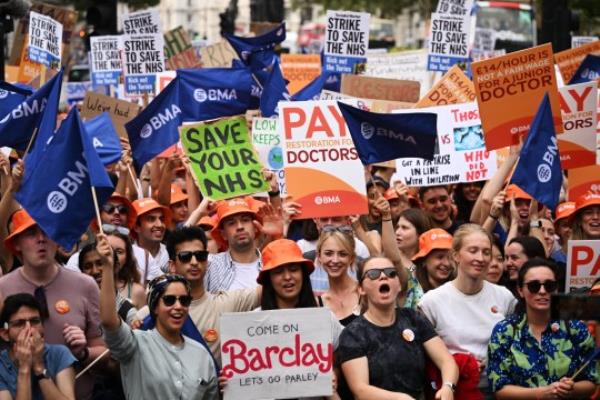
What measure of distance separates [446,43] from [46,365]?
34.2ft

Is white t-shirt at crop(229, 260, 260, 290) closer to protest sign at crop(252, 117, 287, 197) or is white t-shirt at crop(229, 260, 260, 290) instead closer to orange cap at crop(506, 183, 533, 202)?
orange cap at crop(506, 183, 533, 202)

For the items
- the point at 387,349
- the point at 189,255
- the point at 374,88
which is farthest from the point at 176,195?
the point at 387,349

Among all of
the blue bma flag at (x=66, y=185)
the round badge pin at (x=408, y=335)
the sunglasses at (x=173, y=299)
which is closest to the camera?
the sunglasses at (x=173, y=299)

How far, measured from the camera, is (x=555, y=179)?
36.7 ft

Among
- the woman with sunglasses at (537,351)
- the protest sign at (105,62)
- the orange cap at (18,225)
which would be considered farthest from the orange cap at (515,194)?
the protest sign at (105,62)

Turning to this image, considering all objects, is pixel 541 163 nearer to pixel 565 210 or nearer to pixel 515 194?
pixel 565 210

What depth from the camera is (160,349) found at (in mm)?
8219

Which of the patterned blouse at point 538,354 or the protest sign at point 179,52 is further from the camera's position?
the protest sign at point 179,52

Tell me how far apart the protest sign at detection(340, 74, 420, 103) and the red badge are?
7985 millimetres

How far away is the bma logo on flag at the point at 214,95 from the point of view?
42.9ft

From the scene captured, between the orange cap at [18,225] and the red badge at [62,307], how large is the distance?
52cm

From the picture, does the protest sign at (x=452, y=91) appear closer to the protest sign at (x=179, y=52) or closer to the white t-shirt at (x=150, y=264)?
the white t-shirt at (x=150, y=264)

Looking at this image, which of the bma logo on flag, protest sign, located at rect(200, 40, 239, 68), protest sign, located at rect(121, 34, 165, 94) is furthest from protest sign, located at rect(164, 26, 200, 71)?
the bma logo on flag

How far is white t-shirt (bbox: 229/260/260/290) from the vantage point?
991cm
